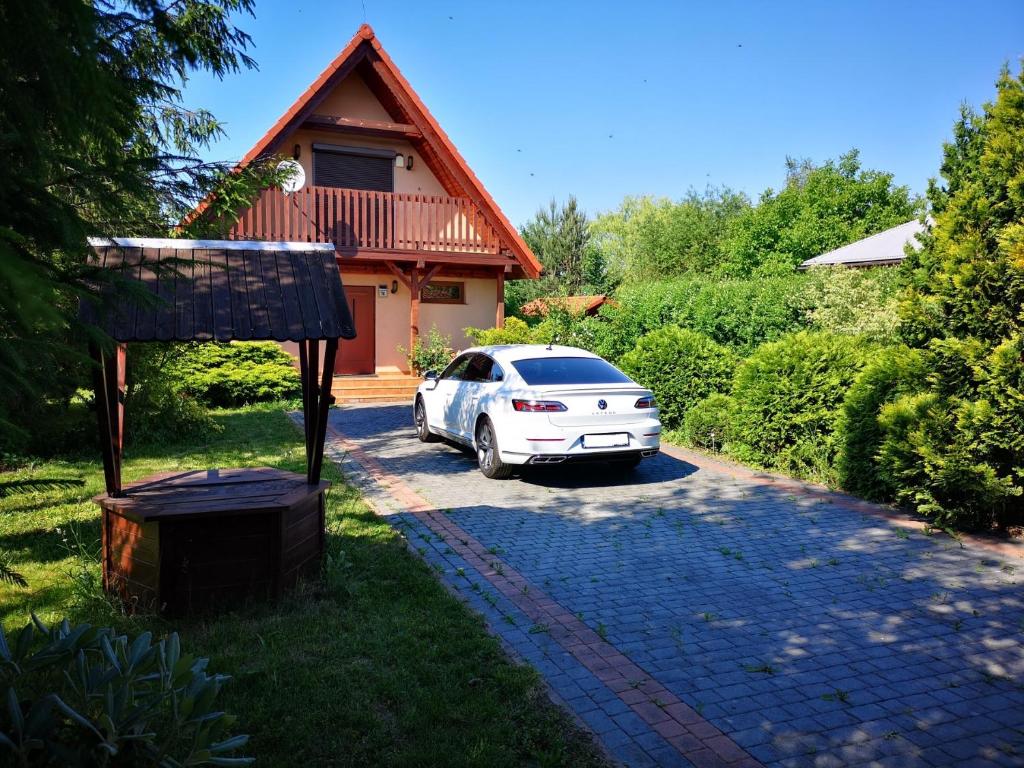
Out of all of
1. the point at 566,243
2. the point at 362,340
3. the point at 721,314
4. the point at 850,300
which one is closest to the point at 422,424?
the point at 721,314

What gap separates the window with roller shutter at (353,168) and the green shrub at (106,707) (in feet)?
59.8

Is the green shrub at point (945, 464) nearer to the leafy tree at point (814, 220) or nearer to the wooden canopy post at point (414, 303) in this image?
the wooden canopy post at point (414, 303)

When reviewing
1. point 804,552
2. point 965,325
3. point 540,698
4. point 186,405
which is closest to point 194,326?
point 540,698

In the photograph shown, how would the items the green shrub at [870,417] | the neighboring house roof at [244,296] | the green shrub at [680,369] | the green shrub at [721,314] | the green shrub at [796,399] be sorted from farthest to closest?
1. the green shrub at [721,314]
2. the green shrub at [680,369]
3. the green shrub at [796,399]
4. the green shrub at [870,417]
5. the neighboring house roof at [244,296]

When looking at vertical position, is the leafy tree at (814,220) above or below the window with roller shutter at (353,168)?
above

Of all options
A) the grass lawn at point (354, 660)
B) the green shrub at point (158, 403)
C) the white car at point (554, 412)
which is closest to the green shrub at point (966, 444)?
the white car at point (554, 412)

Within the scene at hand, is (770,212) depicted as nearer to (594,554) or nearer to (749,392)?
(749,392)

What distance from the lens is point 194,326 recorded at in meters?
4.27

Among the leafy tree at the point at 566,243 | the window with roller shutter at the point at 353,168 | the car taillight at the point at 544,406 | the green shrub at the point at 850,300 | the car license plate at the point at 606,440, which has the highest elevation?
the leafy tree at the point at 566,243

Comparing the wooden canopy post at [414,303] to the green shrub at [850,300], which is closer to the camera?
the green shrub at [850,300]

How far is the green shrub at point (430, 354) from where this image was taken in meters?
18.5

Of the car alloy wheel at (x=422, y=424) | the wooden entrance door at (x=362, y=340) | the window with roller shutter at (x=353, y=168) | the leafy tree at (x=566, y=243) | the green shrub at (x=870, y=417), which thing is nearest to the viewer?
the green shrub at (x=870, y=417)

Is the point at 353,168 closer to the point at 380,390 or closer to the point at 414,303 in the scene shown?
the point at 414,303

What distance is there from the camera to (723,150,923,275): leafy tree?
40.5m
